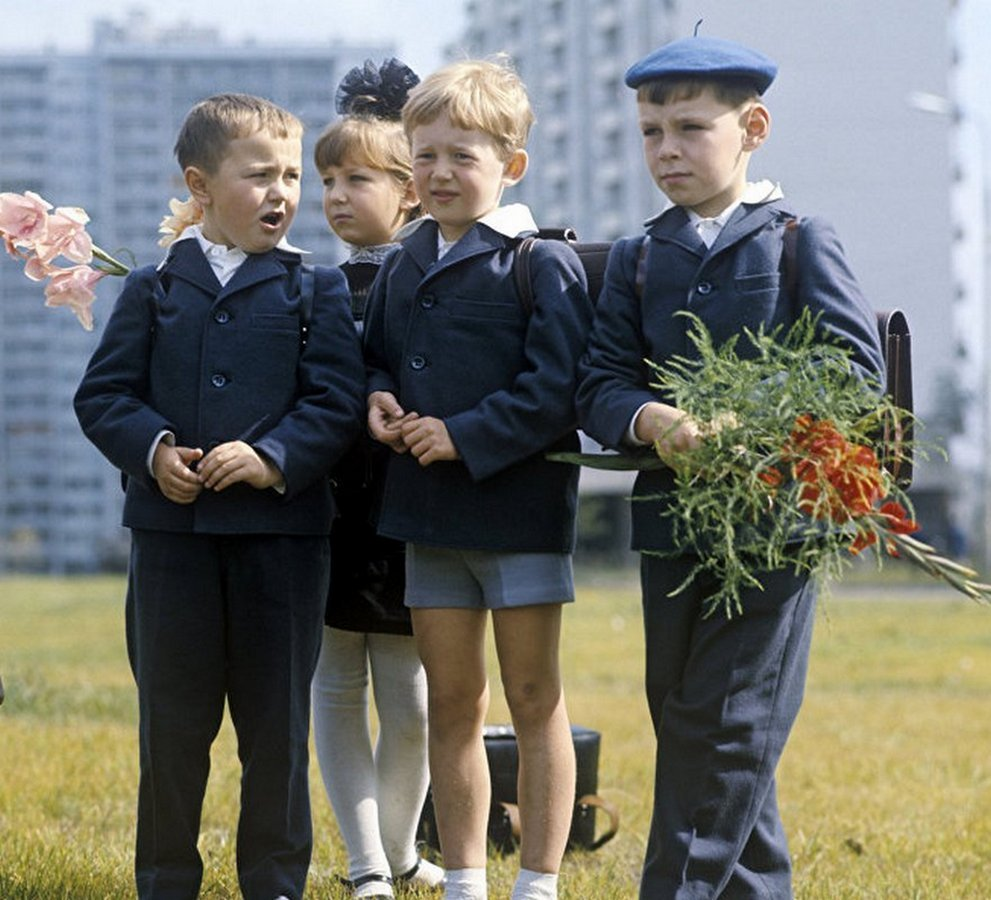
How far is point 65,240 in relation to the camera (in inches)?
170

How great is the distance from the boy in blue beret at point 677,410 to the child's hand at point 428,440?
29 centimetres

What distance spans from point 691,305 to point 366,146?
1166mm

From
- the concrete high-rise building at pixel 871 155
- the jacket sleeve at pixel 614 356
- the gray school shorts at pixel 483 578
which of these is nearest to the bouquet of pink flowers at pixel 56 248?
the gray school shorts at pixel 483 578

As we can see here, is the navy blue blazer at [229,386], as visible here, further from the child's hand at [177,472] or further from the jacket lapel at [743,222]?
the jacket lapel at [743,222]

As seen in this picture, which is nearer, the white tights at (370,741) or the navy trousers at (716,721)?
the navy trousers at (716,721)

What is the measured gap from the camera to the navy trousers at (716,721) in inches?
146

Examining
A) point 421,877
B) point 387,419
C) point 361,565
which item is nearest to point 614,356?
point 387,419

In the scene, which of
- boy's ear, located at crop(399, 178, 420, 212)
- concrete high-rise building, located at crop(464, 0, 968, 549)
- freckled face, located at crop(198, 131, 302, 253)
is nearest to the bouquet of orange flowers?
freckled face, located at crop(198, 131, 302, 253)

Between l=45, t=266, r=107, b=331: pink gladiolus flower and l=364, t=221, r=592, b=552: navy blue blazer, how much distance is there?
770 mm

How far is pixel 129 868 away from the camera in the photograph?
15.7ft

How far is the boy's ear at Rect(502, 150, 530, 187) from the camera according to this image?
4.16 metres

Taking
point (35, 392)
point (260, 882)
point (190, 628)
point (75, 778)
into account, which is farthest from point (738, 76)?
point (35, 392)

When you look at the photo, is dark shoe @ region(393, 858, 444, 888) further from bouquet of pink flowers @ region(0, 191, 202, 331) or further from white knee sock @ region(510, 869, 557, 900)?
bouquet of pink flowers @ region(0, 191, 202, 331)

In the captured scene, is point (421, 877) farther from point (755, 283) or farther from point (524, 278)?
point (755, 283)
